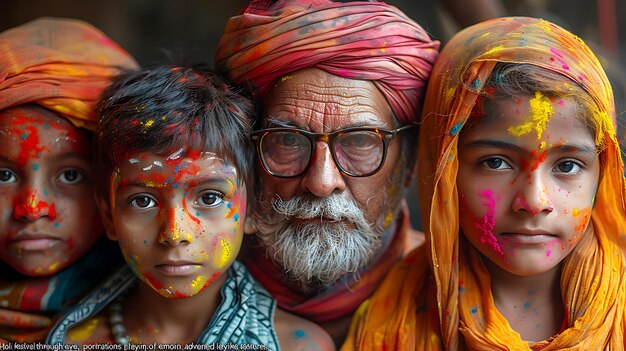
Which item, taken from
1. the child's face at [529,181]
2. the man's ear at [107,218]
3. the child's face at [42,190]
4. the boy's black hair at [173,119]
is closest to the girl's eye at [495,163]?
the child's face at [529,181]

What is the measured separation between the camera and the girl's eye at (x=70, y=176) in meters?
2.17

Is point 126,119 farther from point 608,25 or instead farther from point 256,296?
point 608,25

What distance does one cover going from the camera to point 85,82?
2.24 meters

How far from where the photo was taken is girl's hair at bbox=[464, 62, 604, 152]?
1852 mm

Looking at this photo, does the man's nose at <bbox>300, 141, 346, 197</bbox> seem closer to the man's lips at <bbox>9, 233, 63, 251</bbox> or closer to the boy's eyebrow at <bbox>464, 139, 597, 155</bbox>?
the boy's eyebrow at <bbox>464, 139, 597, 155</bbox>

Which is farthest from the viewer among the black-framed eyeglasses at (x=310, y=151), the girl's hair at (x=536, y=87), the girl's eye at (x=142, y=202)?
the black-framed eyeglasses at (x=310, y=151)

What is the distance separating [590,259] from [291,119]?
100 cm

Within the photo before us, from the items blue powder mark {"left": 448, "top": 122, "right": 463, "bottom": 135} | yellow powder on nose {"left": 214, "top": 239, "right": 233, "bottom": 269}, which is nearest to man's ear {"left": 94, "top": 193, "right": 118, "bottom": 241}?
yellow powder on nose {"left": 214, "top": 239, "right": 233, "bottom": 269}

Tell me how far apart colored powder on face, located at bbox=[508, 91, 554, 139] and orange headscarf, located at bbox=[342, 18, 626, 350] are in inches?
3.2

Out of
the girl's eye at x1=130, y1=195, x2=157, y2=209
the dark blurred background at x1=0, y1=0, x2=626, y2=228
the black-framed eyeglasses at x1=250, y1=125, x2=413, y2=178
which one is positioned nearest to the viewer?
the girl's eye at x1=130, y1=195, x2=157, y2=209

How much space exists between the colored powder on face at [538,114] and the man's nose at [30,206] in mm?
1458

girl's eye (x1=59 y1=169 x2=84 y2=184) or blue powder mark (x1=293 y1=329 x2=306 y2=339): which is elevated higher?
girl's eye (x1=59 y1=169 x2=84 y2=184)

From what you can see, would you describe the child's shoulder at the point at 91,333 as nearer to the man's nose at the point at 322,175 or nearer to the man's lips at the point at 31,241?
the man's lips at the point at 31,241

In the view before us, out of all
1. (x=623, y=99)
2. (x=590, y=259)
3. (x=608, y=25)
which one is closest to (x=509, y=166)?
(x=590, y=259)
